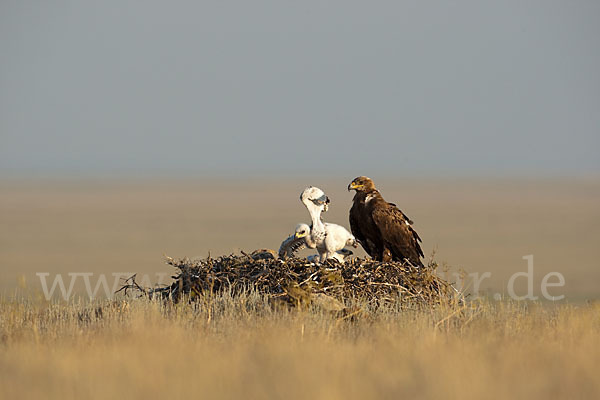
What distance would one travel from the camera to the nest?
11.5 metres

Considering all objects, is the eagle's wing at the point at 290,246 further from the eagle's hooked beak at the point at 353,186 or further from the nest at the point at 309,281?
the eagle's hooked beak at the point at 353,186

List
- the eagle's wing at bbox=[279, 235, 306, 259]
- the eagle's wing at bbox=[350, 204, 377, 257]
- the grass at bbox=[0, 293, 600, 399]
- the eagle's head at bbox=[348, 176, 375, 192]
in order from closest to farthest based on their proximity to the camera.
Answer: the grass at bbox=[0, 293, 600, 399] → the eagle's wing at bbox=[279, 235, 306, 259] → the eagle's head at bbox=[348, 176, 375, 192] → the eagle's wing at bbox=[350, 204, 377, 257]

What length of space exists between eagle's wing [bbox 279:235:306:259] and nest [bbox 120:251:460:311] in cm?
15

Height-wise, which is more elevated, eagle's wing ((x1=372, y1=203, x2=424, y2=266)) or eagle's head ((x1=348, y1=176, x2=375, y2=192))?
eagle's head ((x1=348, y1=176, x2=375, y2=192))

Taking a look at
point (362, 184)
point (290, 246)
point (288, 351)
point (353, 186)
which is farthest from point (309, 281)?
point (288, 351)

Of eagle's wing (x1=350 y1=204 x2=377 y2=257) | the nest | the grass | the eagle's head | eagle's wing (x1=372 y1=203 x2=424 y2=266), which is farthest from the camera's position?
eagle's wing (x1=350 y1=204 x2=377 y2=257)

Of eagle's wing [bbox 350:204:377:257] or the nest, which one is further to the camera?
eagle's wing [bbox 350:204:377:257]

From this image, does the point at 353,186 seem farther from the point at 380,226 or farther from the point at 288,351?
the point at 288,351

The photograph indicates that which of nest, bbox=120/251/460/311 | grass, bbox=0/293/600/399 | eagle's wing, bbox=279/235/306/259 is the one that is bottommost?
grass, bbox=0/293/600/399

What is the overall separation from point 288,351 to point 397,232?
4181 millimetres

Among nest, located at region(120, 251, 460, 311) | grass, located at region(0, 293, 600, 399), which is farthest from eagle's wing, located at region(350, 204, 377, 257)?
grass, located at region(0, 293, 600, 399)

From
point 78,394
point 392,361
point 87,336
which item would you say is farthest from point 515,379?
point 87,336

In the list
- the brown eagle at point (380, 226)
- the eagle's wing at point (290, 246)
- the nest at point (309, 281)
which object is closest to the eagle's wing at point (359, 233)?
the brown eagle at point (380, 226)

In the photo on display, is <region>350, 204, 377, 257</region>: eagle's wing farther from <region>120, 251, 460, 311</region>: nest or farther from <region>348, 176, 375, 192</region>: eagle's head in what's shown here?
<region>120, 251, 460, 311</region>: nest
